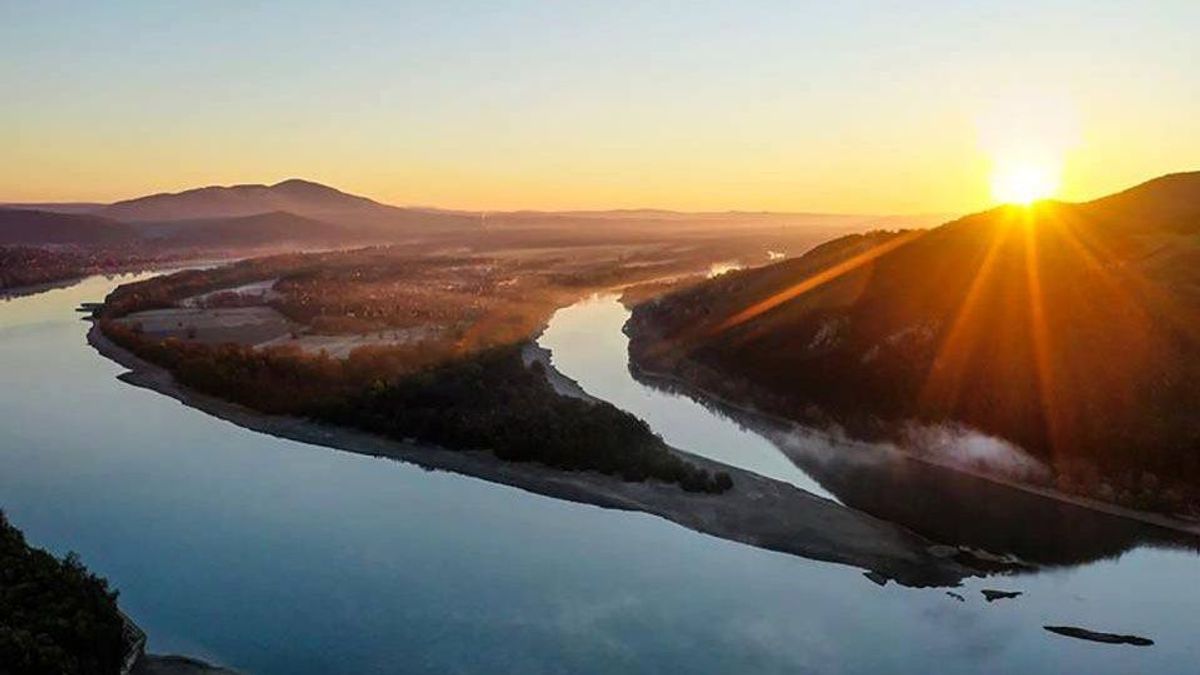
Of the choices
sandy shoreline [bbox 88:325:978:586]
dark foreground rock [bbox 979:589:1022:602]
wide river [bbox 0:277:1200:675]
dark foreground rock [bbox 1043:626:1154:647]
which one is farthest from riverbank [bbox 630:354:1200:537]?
dark foreground rock [bbox 1043:626:1154:647]

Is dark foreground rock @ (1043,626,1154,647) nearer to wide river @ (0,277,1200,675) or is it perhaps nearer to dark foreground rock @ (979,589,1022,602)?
wide river @ (0,277,1200,675)

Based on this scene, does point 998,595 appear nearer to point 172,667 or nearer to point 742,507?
point 742,507

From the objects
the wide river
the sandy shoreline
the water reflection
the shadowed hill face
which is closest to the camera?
the wide river

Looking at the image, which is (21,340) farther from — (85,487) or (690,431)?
(690,431)

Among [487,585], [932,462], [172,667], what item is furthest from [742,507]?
[172,667]

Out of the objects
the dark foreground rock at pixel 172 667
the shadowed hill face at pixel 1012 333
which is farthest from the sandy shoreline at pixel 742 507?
the dark foreground rock at pixel 172 667
